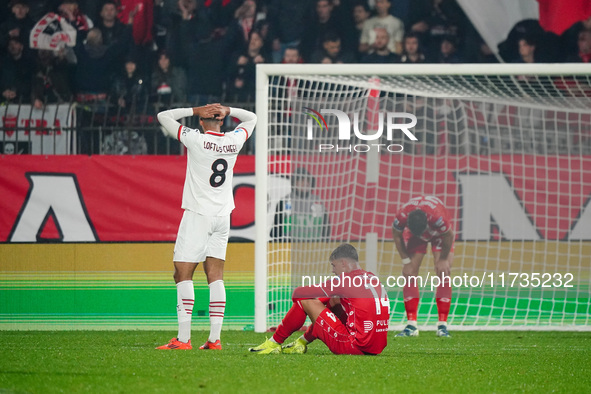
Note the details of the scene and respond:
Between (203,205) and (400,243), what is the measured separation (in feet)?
8.84

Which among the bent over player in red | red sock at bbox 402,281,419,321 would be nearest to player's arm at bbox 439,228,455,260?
the bent over player in red

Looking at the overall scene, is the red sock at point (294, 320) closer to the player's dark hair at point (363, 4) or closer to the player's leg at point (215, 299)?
the player's leg at point (215, 299)

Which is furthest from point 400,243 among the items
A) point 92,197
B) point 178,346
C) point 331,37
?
point 331,37

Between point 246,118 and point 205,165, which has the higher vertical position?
point 246,118

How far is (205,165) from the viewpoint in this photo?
6219 millimetres

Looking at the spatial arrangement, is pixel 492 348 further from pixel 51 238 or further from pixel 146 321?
pixel 51 238

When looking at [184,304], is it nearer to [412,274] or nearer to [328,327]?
[328,327]

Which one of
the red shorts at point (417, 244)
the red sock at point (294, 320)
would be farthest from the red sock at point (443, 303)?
the red sock at point (294, 320)

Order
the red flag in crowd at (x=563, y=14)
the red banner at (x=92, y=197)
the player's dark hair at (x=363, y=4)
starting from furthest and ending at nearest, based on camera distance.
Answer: the player's dark hair at (x=363, y=4) < the red flag in crowd at (x=563, y=14) < the red banner at (x=92, y=197)

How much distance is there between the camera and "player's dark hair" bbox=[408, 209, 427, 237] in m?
8.11

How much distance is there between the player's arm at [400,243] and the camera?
828 cm

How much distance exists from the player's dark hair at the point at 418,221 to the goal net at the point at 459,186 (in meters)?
0.48

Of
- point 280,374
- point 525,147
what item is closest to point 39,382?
point 280,374

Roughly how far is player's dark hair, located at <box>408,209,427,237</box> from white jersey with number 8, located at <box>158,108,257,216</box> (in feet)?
7.98
